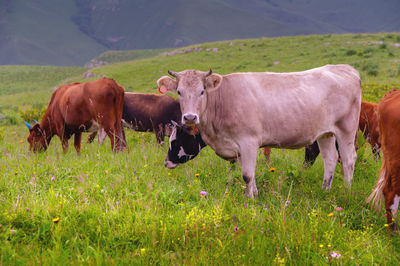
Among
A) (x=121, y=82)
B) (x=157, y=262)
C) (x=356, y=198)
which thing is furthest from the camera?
(x=121, y=82)

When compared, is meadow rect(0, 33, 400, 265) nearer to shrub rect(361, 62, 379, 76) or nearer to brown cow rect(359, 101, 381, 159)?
brown cow rect(359, 101, 381, 159)

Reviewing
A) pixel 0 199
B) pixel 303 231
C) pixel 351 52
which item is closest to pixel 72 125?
pixel 0 199

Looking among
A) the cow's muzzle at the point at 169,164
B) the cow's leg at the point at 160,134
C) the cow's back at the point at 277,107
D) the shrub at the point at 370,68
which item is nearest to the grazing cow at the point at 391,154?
the cow's back at the point at 277,107

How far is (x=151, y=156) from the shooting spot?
6.16 meters

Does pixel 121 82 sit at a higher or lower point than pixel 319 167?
lower

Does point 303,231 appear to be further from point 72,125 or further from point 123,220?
point 72,125

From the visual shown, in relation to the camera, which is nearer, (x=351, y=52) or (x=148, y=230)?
(x=148, y=230)

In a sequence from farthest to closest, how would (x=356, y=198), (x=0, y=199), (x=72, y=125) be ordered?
(x=72, y=125), (x=356, y=198), (x=0, y=199)

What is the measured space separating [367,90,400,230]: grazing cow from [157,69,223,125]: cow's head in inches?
85.3

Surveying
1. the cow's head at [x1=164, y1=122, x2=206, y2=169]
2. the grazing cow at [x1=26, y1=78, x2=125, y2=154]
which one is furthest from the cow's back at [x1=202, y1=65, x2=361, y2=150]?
the grazing cow at [x1=26, y1=78, x2=125, y2=154]

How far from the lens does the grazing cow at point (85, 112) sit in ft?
23.1

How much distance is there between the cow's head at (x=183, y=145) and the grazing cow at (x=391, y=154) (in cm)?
291

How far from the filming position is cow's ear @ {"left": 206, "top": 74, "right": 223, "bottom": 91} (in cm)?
457

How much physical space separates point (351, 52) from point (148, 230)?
2743cm
